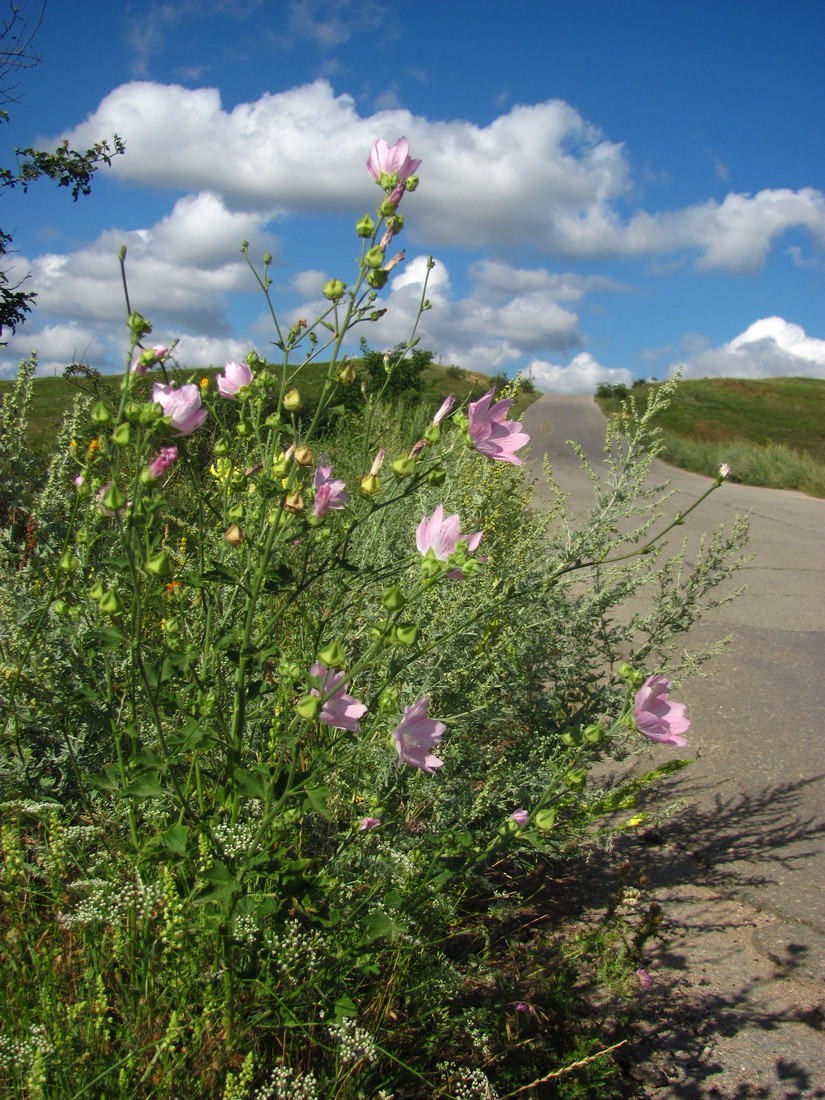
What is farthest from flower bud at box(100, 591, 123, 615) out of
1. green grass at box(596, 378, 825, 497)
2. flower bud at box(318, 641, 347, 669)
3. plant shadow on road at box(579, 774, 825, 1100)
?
green grass at box(596, 378, 825, 497)

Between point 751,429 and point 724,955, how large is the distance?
115 ft

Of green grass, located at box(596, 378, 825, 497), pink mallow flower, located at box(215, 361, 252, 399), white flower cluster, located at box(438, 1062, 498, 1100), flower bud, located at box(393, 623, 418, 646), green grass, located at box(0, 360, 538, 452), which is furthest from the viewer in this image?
green grass, located at box(596, 378, 825, 497)

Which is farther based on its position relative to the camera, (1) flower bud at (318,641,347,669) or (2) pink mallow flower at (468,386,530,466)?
(2) pink mallow flower at (468,386,530,466)

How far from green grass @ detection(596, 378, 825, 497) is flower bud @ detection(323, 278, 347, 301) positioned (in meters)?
4.94

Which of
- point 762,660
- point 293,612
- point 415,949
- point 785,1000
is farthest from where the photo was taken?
point 762,660

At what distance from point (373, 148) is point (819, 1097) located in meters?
2.19

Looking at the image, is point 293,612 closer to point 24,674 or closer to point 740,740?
point 24,674

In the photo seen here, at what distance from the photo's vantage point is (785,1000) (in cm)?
184

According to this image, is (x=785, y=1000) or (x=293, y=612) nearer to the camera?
(x=785, y=1000)

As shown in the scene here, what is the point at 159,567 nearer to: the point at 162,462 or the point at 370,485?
the point at 162,462

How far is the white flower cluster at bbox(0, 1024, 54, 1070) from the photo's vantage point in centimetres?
111

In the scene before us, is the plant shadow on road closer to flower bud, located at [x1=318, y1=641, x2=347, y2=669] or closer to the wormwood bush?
the wormwood bush

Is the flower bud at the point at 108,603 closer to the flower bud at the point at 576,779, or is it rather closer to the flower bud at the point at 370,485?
the flower bud at the point at 370,485

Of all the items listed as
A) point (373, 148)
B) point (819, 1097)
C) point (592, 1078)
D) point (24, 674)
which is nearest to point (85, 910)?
point (24, 674)
